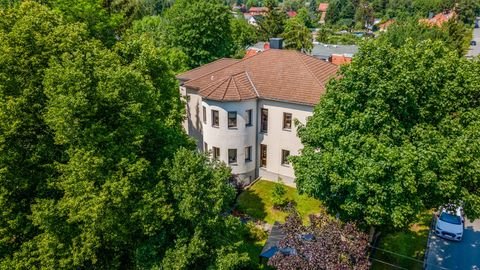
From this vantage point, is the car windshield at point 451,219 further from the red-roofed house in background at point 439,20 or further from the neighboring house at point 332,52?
the red-roofed house in background at point 439,20

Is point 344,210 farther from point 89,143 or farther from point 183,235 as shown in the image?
point 89,143

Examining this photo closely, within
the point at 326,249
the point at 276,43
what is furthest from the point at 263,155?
the point at 326,249

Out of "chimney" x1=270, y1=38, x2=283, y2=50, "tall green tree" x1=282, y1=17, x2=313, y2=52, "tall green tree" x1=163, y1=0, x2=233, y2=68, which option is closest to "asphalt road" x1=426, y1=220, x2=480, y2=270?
"chimney" x1=270, y1=38, x2=283, y2=50

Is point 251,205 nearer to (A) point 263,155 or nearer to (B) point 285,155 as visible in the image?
(A) point 263,155

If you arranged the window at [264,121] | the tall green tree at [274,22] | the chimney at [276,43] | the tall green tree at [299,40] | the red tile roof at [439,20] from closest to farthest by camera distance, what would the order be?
the window at [264,121] < the chimney at [276,43] < the red tile roof at [439,20] < the tall green tree at [299,40] < the tall green tree at [274,22]

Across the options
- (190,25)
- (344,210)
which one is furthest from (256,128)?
(190,25)

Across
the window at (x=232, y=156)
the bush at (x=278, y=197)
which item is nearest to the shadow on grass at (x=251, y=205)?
the bush at (x=278, y=197)

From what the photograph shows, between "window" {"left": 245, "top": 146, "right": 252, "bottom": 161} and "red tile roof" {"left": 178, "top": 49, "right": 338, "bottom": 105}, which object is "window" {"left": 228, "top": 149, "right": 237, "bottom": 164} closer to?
"window" {"left": 245, "top": 146, "right": 252, "bottom": 161}
